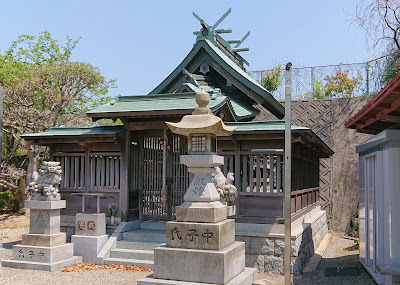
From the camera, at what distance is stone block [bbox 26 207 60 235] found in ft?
37.8

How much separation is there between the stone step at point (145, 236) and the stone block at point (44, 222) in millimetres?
2068

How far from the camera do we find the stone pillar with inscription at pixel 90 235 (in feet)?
39.3

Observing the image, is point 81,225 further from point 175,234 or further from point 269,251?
point 269,251

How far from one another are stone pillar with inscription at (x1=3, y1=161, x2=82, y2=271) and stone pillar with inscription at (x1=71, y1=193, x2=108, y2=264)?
0.29 m

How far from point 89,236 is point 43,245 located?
130 cm

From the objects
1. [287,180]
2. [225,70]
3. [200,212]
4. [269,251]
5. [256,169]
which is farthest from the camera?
[225,70]

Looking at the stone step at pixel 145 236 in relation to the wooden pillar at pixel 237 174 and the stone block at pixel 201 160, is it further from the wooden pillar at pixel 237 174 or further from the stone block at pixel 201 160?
the stone block at pixel 201 160

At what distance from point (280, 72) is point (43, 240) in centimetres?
1819

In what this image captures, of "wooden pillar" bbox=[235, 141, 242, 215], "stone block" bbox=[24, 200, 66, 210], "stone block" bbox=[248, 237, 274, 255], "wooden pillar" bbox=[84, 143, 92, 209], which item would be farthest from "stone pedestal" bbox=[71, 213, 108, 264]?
"stone block" bbox=[248, 237, 274, 255]

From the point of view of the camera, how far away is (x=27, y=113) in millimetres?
21125

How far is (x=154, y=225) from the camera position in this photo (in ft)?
43.3

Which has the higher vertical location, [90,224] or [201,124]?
[201,124]

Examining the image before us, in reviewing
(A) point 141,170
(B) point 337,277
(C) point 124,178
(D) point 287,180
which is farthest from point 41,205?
(B) point 337,277

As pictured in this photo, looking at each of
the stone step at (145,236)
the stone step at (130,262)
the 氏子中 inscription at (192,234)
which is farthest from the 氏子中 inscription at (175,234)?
the stone step at (145,236)
